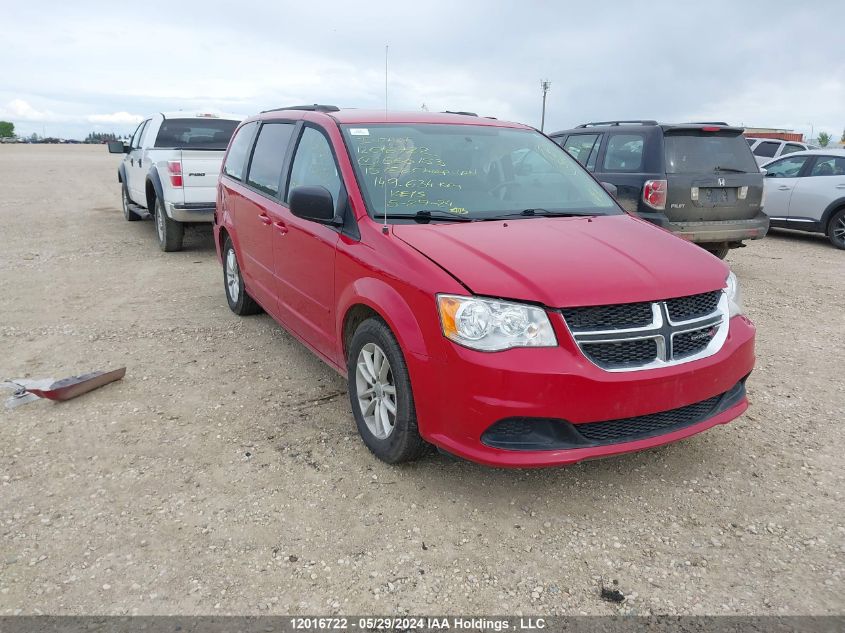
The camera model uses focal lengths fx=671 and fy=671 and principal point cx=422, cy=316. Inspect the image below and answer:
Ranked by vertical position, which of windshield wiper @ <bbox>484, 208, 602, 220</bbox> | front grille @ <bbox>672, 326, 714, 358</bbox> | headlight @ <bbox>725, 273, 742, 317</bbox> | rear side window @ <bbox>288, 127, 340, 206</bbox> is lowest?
front grille @ <bbox>672, 326, 714, 358</bbox>

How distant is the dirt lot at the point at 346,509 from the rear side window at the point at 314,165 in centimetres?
136

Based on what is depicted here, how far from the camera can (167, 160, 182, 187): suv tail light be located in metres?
8.54

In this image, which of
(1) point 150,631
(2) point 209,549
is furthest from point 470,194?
(1) point 150,631

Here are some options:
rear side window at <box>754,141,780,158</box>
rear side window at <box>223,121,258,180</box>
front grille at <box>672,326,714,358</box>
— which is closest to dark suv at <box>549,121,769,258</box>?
rear side window at <box>223,121,258,180</box>

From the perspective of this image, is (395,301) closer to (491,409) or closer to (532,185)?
(491,409)

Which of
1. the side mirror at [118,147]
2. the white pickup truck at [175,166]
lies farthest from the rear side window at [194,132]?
the side mirror at [118,147]

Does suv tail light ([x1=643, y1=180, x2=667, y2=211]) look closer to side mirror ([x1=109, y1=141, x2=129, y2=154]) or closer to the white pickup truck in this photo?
the white pickup truck

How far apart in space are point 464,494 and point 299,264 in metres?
1.87

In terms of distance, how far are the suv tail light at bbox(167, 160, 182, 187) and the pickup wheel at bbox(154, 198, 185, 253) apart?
579 mm

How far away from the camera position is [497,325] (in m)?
2.85

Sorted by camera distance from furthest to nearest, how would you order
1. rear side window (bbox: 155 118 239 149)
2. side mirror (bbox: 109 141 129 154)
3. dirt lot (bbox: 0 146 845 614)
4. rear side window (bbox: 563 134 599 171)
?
side mirror (bbox: 109 141 129 154)
rear side window (bbox: 155 118 239 149)
rear side window (bbox: 563 134 599 171)
dirt lot (bbox: 0 146 845 614)

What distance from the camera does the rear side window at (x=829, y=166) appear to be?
1047 cm

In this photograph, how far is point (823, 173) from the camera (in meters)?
10.6

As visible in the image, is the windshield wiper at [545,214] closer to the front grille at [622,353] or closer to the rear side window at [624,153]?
the front grille at [622,353]
